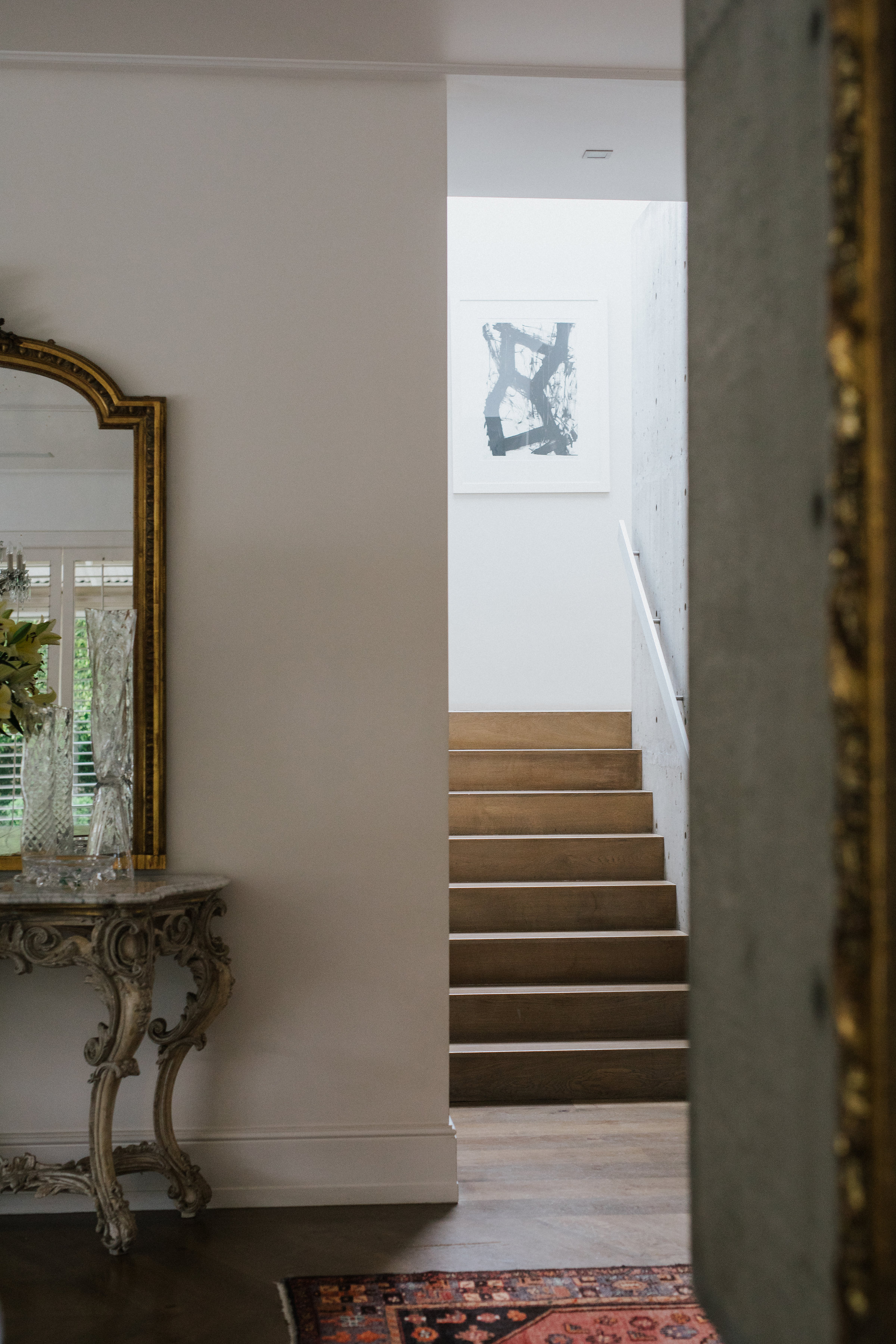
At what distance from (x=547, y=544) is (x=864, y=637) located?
5.62m

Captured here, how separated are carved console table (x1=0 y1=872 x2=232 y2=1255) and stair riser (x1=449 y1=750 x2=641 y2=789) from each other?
8.40 feet

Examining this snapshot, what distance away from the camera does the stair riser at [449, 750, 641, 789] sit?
520 cm

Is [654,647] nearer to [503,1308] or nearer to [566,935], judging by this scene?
[566,935]

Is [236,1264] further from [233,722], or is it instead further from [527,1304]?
[233,722]

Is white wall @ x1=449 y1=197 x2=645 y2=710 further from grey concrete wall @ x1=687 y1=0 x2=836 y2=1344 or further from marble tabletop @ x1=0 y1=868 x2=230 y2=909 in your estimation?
grey concrete wall @ x1=687 y1=0 x2=836 y2=1344

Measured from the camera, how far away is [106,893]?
2.55m

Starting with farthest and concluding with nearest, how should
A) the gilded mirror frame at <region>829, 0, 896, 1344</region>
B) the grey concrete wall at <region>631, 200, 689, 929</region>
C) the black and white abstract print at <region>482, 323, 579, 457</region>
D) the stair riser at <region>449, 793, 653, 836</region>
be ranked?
the black and white abstract print at <region>482, 323, 579, 457</region>
the stair riser at <region>449, 793, 653, 836</region>
the grey concrete wall at <region>631, 200, 689, 929</region>
the gilded mirror frame at <region>829, 0, 896, 1344</region>

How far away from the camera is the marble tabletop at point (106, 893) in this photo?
252 cm

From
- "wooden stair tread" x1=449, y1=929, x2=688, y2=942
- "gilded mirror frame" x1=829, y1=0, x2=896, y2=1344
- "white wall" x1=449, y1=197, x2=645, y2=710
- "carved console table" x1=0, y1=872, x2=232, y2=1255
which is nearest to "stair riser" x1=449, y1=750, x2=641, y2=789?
"white wall" x1=449, y1=197, x2=645, y2=710

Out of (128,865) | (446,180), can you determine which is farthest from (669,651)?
(128,865)

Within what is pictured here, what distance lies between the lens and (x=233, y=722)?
3.02m

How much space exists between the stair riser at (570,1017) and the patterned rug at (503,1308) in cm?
141

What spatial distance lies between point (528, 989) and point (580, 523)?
2.96 metres

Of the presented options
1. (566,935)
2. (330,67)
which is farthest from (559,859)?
(330,67)
